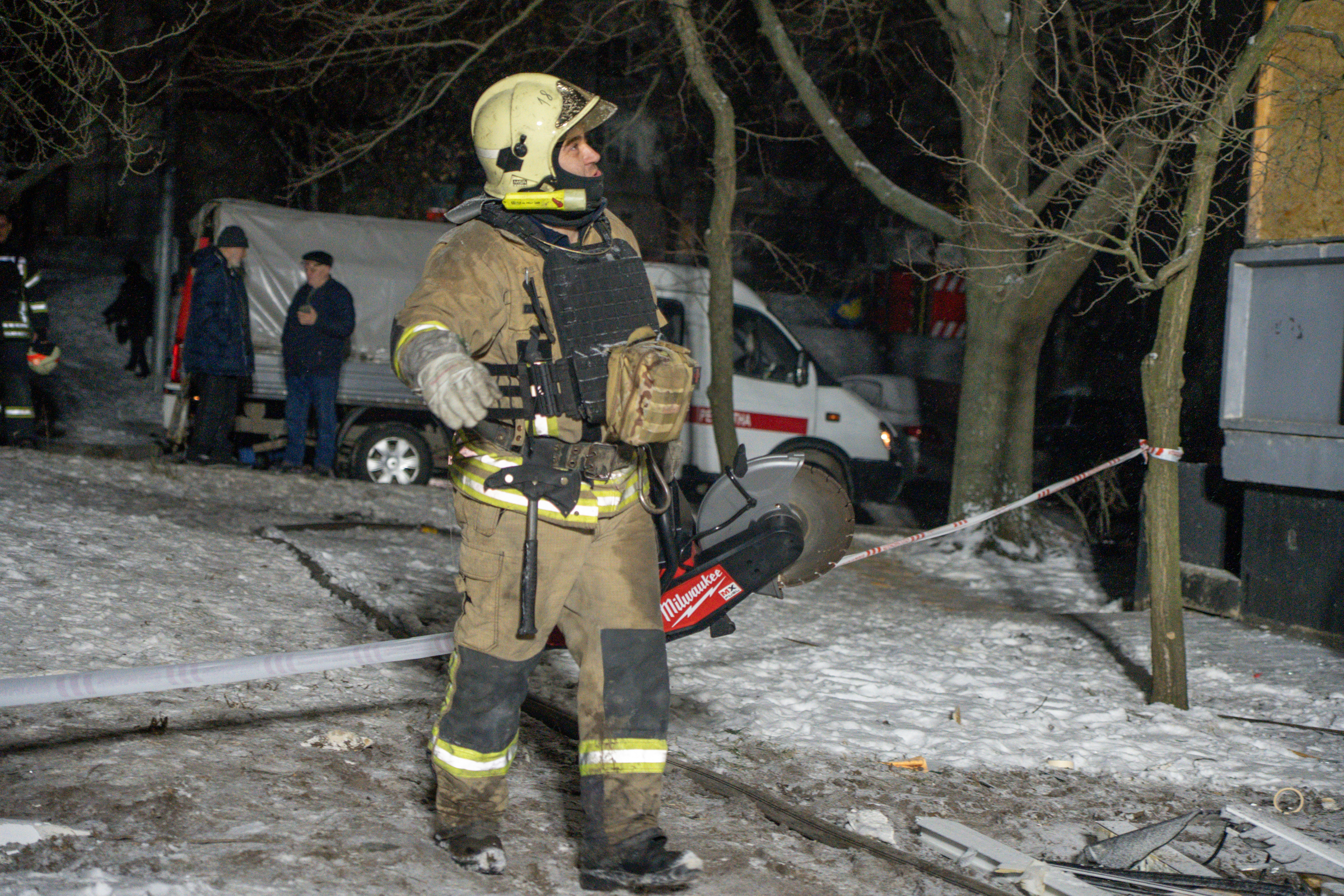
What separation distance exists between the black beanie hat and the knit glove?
25.1 ft

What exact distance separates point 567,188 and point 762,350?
317 inches

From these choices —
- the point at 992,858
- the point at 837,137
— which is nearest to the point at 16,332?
the point at 837,137

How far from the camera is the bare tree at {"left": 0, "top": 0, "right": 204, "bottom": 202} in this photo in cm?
774

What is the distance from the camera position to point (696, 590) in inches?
143

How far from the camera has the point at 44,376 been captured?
16391 mm

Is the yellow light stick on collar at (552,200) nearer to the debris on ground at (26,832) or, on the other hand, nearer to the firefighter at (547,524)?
the firefighter at (547,524)

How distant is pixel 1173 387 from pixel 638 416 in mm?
3138

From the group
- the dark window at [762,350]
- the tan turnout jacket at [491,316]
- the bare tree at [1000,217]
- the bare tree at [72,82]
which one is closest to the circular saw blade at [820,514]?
the tan turnout jacket at [491,316]

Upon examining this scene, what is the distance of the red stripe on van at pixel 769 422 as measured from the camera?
36.1 feet

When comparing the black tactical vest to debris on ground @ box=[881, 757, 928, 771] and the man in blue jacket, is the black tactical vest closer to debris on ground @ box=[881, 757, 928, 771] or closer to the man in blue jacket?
debris on ground @ box=[881, 757, 928, 771]

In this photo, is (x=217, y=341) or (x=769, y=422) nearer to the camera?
(x=217, y=341)

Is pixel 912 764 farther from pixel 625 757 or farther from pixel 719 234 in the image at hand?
pixel 719 234

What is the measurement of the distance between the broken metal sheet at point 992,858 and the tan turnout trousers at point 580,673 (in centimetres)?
98

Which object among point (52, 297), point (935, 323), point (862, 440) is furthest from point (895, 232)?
point (52, 297)
